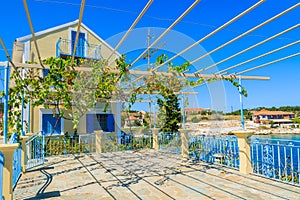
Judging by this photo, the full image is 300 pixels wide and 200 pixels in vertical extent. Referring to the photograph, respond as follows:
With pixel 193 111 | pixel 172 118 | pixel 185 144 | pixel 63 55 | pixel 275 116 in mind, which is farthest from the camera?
pixel 275 116

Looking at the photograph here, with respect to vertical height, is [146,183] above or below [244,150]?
below

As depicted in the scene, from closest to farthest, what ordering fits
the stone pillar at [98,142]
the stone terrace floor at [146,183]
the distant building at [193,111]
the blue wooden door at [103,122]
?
the stone terrace floor at [146,183], the distant building at [193,111], the stone pillar at [98,142], the blue wooden door at [103,122]

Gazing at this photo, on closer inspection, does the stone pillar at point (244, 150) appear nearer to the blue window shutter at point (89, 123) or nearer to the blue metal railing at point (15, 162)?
the blue metal railing at point (15, 162)

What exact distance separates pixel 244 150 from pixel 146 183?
2445 mm

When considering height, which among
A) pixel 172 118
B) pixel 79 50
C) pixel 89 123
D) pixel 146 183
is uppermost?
pixel 79 50

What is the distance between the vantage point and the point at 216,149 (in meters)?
6.84

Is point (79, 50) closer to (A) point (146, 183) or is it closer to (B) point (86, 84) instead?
(B) point (86, 84)

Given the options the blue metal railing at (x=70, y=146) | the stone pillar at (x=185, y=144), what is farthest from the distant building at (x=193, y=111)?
the blue metal railing at (x=70, y=146)

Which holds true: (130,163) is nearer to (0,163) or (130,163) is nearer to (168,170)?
(168,170)

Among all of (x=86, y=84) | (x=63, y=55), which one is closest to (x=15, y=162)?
(x=86, y=84)

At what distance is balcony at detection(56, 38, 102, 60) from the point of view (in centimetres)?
1269

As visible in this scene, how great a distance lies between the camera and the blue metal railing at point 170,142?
898cm

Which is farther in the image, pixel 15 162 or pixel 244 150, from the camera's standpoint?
pixel 244 150

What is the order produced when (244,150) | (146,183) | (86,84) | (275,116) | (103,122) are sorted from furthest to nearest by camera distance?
(275,116)
(103,122)
(86,84)
(244,150)
(146,183)
